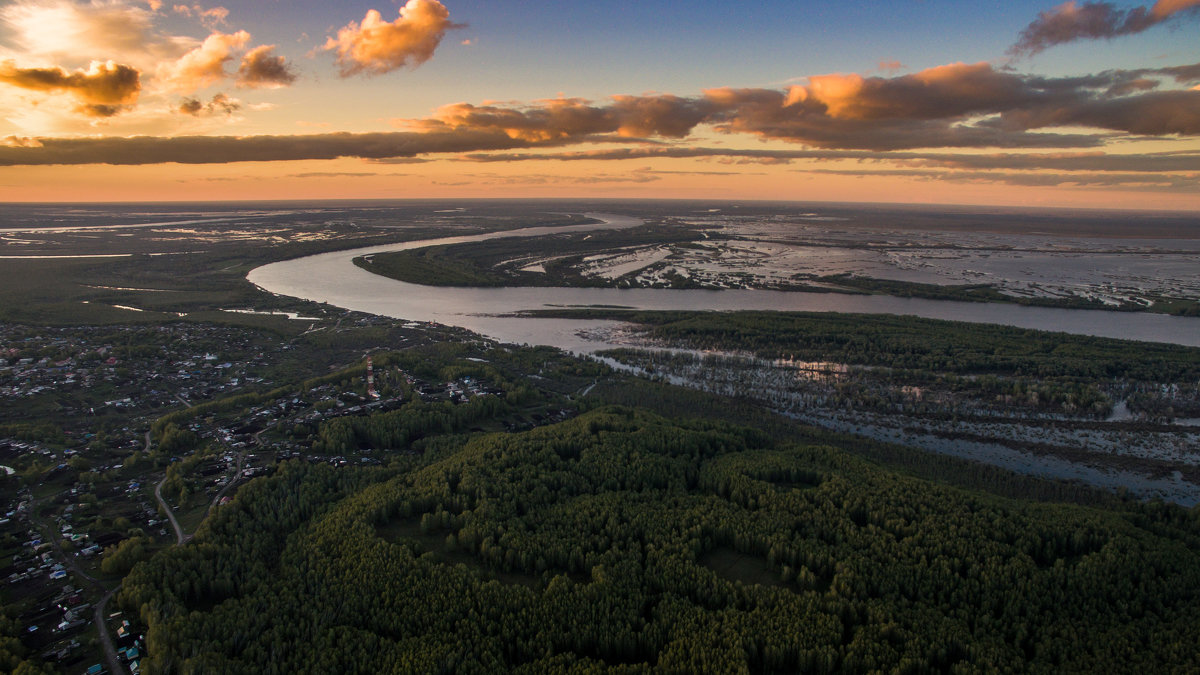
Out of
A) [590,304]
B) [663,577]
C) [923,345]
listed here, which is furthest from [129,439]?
[923,345]

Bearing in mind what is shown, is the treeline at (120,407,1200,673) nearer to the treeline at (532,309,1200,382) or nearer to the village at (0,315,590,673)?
the village at (0,315,590,673)

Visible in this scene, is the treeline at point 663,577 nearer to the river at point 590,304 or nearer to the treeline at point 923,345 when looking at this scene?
the treeline at point 923,345

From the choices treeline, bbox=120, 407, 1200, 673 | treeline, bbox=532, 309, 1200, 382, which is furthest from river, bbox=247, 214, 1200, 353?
treeline, bbox=120, 407, 1200, 673

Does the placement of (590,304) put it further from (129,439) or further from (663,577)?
(663,577)

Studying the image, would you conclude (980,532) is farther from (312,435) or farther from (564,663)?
(312,435)

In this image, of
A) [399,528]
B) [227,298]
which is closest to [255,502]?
[399,528]

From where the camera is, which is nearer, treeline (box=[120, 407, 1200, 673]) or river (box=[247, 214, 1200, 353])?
treeline (box=[120, 407, 1200, 673])
